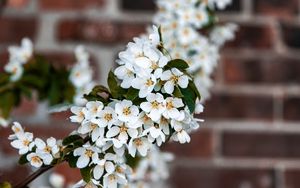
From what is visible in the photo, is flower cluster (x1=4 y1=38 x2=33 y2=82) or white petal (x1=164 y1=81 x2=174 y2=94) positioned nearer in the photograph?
white petal (x1=164 y1=81 x2=174 y2=94)

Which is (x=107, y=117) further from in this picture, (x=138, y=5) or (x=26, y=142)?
(x=138, y=5)

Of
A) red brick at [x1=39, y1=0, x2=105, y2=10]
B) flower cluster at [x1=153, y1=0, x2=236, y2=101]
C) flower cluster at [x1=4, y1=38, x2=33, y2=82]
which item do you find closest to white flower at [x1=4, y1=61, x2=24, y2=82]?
flower cluster at [x1=4, y1=38, x2=33, y2=82]

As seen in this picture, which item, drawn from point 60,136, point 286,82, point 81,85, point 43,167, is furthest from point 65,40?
point 43,167

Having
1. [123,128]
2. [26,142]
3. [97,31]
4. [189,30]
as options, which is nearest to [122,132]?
[123,128]

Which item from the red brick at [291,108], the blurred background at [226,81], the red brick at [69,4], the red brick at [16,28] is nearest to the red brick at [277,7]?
the blurred background at [226,81]

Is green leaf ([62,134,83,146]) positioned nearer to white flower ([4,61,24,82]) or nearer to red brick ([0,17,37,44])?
white flower ([4,61,24,82])

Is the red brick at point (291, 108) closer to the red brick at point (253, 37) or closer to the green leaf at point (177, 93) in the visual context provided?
the red brick at point (253, 37)

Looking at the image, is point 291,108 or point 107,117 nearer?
point 107,117
